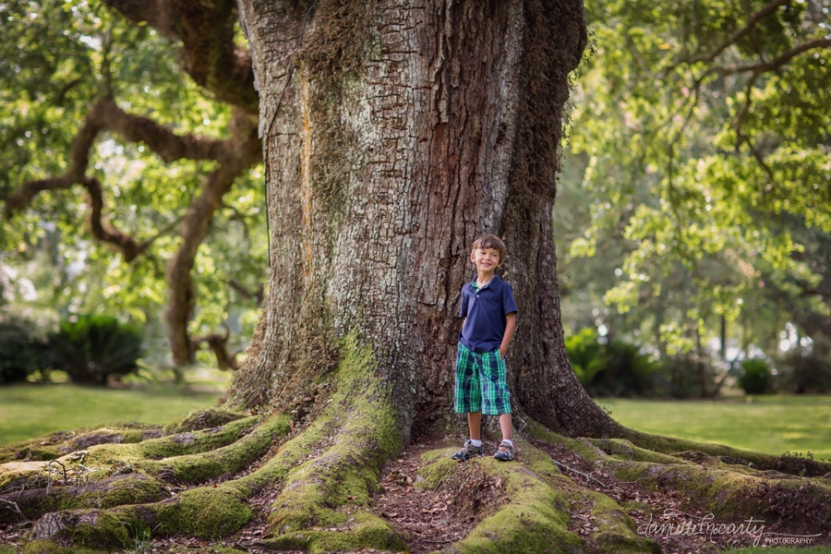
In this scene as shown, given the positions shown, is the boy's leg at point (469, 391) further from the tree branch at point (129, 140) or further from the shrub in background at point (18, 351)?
the shrub in background at point (18, 351)

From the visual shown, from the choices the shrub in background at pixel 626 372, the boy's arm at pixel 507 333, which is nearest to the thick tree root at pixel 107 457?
the boy's arm at pixel 507 333

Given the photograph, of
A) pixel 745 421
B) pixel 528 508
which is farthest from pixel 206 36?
pixel 745 421

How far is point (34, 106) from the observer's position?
45.2ft

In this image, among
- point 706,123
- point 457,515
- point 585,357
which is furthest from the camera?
point 585,357

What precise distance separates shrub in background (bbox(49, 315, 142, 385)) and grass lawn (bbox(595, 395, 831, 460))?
12004 mm

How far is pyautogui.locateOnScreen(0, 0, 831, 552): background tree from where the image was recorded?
454cm

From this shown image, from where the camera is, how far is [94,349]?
18.1 meters

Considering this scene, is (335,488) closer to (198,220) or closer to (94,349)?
(198,220)

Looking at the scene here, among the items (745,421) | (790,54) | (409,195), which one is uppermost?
(790,54)

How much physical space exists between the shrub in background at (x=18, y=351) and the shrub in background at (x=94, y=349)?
1.17ft

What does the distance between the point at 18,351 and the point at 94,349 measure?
170cm

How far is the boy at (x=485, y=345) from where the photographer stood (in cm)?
482

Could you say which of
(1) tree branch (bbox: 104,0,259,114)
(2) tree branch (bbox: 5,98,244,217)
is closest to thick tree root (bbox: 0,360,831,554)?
(1) tree branch (bbox: 104,0,259,114)

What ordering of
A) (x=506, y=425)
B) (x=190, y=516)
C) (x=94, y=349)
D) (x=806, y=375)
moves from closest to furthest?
(x=190, y=516) → (x=506, y=425) → (x=94, y=349) → (x=806, y=375)
